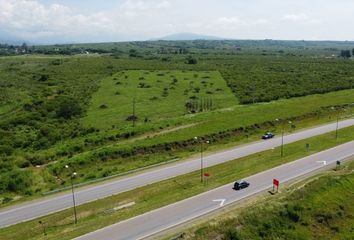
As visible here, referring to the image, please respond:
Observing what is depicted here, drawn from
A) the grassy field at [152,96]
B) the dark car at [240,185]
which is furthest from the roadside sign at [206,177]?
the grassy field at [152,96]

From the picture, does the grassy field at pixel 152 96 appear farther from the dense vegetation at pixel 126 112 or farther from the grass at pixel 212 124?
the grass at pixel 212 124

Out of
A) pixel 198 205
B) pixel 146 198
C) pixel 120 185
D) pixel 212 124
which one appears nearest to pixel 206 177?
pixel 146 198

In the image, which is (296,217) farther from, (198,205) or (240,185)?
(198,205)

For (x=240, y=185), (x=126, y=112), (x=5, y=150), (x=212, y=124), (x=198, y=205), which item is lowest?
(x=5, y=150)

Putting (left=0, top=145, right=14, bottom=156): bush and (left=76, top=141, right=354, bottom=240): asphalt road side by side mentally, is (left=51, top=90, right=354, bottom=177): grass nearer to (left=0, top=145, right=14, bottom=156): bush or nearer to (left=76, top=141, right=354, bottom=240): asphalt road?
(left=0, top=145, right=14, bottom=156): bush

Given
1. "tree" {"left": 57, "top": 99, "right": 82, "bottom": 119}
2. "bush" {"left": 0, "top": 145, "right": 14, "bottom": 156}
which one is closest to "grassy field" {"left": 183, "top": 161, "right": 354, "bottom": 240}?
"bush" {"left": 0, "top": 145, "right": 14, "bottom": 156}
